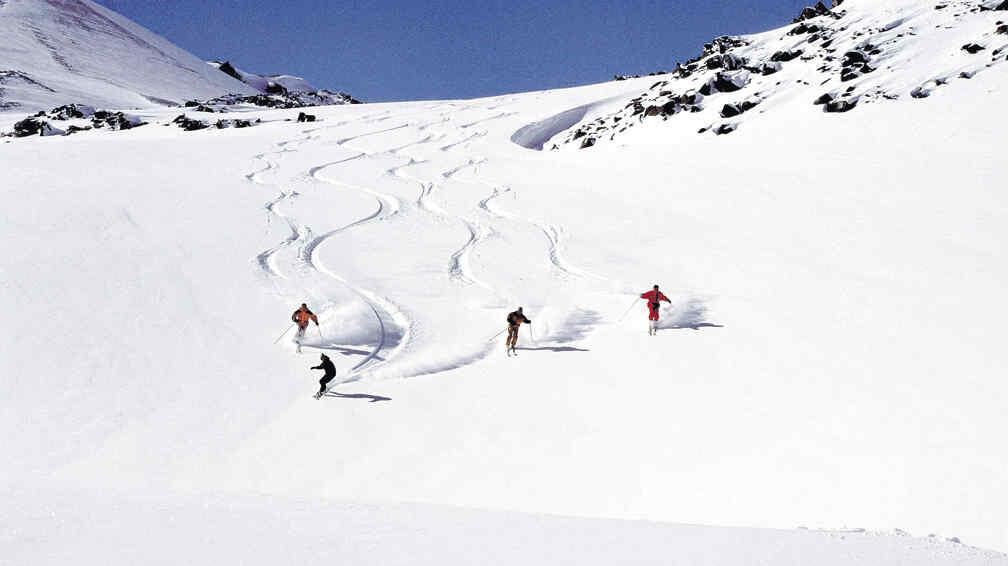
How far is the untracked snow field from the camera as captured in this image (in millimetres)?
5965

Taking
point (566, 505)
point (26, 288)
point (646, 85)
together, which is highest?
point (646, 85)

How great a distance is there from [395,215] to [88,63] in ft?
268

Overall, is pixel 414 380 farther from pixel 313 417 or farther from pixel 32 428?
pixel 32 428

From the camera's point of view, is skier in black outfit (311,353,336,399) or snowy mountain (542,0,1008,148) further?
snowy mountain (542,0,1008,148)

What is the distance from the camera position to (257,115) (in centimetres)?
6156

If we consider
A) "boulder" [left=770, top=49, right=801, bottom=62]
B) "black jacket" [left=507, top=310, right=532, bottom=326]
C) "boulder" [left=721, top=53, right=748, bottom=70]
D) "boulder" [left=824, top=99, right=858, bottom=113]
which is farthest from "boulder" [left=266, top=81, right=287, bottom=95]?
"black jacket" [left=507, top=310, right=532, bottom=326]

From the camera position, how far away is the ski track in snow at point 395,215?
A: 15.0 m

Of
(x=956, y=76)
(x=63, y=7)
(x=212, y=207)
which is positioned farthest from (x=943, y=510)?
(x=63, y=7)

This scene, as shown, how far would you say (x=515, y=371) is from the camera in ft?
45.7

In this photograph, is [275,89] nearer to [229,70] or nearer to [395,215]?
[229,70]

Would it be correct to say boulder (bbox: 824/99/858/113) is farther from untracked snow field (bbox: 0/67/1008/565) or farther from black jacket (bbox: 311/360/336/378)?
black jacket (bbox: 311/360/336/378)

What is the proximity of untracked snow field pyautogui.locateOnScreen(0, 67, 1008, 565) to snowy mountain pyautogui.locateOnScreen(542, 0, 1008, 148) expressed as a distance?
302 inches

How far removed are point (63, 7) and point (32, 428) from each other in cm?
12238

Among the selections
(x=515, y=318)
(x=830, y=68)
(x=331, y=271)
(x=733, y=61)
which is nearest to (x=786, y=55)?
(x=733, y=61)
